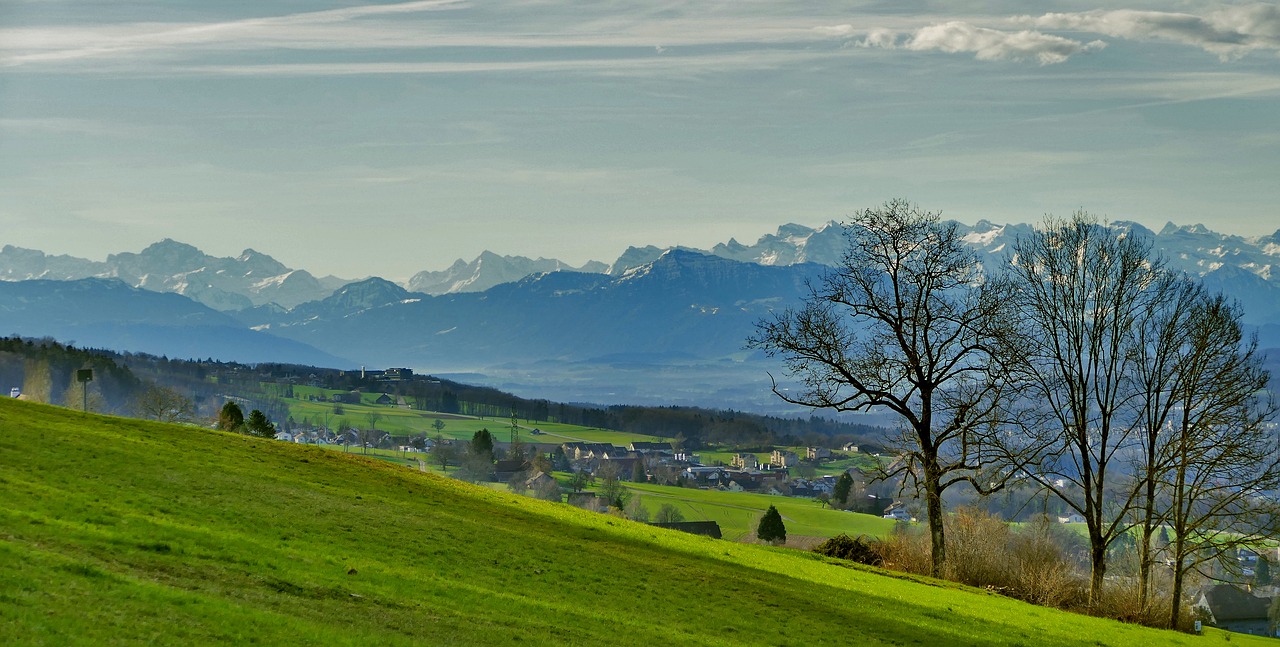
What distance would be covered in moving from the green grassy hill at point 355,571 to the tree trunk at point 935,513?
2.52 m

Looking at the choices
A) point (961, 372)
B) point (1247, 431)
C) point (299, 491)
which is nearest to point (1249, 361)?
point (1247, 431)

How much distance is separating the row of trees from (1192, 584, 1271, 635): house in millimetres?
60730

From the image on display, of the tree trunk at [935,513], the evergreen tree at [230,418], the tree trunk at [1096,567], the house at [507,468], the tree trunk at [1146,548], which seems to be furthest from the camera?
the house at [507,468]

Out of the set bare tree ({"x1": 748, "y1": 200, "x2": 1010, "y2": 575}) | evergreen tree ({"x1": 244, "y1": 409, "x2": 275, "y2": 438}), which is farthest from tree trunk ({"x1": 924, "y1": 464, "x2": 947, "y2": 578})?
evergreen tree ({"x1": 244, "y1": 409, "x2": 275, "y2": 438})

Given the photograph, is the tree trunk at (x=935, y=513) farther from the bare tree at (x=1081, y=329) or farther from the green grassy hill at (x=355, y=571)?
the bare tree at (x=1081, y=329)

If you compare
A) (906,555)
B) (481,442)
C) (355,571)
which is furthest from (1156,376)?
(481,442)

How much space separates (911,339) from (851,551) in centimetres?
1144

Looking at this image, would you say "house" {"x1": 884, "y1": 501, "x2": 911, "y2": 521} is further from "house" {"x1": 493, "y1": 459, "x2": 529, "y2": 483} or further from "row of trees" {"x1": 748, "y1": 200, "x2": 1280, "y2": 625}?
"row of trees" {"x1": 748, "y1": 200, "x2": 1280, "y2": 625}

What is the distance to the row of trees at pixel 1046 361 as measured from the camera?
37875 millimetres

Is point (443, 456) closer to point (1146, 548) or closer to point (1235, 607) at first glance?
point (1235, 607)

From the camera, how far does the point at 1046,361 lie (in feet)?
131

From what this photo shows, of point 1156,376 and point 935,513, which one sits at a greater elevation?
point 1156,376

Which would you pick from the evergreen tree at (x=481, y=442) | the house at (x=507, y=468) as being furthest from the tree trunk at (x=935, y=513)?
the house at (x=507, y=468)

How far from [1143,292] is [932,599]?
14.8m
